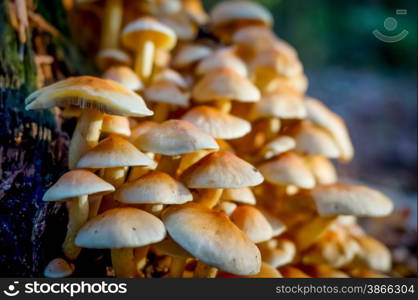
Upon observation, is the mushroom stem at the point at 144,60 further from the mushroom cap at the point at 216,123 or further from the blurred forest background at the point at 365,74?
the blurred forest background at the point at 365,74

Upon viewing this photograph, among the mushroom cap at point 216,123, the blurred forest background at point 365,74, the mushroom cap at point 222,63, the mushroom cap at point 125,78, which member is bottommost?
the blurred forest background at point 365,74

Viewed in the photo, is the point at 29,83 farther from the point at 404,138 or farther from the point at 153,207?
the point at 404,138

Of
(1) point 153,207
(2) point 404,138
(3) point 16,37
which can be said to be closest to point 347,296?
(1) point 153,207

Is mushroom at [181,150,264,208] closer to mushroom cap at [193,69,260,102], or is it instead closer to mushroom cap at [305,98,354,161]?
mushroom cap at [193,69,260,102]

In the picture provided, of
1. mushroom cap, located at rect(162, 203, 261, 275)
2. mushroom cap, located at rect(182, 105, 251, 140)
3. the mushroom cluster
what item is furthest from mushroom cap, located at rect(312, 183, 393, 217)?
mushroom cap, located at rect(162, 203, 261, 275)

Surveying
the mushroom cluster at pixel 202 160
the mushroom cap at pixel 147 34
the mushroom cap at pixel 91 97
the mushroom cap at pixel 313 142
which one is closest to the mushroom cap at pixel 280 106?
the mushroom cluster at pixel 202 160

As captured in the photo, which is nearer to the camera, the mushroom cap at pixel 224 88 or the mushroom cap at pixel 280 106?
the mushroom cap at pixel 224 88

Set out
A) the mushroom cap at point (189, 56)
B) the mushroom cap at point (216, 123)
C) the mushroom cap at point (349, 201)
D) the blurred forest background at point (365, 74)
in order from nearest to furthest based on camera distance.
→ the mushroom cap at point (216, 123) → the mushroom cap at point (349, 201) → the mushroom cap at point (189, 56) → the blurred forest background at point (365, 74)
